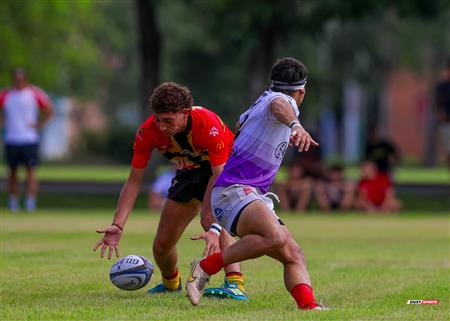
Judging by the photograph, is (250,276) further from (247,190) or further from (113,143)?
(113,143)

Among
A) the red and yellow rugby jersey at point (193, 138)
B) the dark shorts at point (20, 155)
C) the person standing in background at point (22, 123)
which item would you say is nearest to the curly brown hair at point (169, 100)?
the red and yellow rugby jersey at point (193, 138)

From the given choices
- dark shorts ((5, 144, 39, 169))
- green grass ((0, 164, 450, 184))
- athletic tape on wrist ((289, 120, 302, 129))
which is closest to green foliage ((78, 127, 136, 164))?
green grass ((0, 164, 450, 184))

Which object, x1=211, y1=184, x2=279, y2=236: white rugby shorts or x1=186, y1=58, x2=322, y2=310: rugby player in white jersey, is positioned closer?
x1=186, y1=58, x2=322, y2=310: rugby player in white jersey

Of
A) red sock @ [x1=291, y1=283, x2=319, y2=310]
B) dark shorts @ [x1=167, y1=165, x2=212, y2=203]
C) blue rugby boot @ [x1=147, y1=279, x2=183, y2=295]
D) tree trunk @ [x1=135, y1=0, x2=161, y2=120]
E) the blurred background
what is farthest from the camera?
tree trunk @ [x1=135, y1=0, x2=161, y2=120]

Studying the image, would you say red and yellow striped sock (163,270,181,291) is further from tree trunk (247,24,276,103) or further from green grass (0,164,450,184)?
green grass (0,164,450,184)

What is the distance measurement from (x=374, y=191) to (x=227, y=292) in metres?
17.1

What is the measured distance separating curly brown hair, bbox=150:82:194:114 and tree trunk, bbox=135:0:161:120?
69.3 feet

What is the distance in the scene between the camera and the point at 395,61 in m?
62.9

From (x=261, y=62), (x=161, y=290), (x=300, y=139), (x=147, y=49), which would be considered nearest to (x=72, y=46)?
(x=147, y=49)

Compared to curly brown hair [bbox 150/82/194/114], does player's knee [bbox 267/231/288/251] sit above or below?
below

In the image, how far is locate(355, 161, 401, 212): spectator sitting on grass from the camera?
26812 mm

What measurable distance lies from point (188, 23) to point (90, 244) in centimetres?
4808

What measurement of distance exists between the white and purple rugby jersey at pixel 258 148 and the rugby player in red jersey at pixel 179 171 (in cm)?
42

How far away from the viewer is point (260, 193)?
30.7 feet
